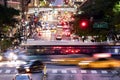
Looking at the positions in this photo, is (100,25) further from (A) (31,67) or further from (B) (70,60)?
(B) (70,60)

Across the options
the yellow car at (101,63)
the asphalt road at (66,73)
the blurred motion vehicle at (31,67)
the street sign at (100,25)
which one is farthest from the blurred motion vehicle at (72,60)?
the street sign at (100,25)

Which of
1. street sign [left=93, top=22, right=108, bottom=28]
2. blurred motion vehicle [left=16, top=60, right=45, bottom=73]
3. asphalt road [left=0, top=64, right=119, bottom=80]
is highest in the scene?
street sign [left=93, top=22, right=108, bottom=28]

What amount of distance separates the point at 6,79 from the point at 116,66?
1388 cm

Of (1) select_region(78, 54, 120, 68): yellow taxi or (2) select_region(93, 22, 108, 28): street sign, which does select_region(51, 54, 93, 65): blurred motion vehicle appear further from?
(2) select_region(93, 22, 108, 28): street sign

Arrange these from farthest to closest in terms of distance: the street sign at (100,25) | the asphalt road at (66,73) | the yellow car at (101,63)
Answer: the yellow car at (101,63)
the asphalt road at (66,73)
the street sign at (100,25)

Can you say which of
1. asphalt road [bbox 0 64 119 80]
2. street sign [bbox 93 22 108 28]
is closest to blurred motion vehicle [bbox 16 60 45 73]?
asphalt road [bbox 0 64 119 80]

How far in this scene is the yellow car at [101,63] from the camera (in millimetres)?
58656

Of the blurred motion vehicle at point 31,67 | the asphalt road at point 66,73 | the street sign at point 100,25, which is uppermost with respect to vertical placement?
the street sign at point 100,25

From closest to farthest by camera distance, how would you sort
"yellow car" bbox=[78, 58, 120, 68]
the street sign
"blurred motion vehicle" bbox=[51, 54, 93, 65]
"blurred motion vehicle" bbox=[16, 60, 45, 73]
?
the street sign
"blurred motion vehicle" bbox=[16, 60, 45, 73]
"yellow car" bbox=[78, 58, 120, 68]
"blurred motion vehicle" bbox=[51, 54, 93, 65]

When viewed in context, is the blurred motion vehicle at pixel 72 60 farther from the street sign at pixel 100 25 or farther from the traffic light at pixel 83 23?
the traffic light at pixel 83 23

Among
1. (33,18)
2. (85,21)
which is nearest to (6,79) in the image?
(85,21)

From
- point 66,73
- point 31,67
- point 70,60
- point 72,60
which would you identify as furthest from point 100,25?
point 72,60

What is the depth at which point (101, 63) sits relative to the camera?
196ft

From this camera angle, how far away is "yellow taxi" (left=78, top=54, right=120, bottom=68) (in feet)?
192
